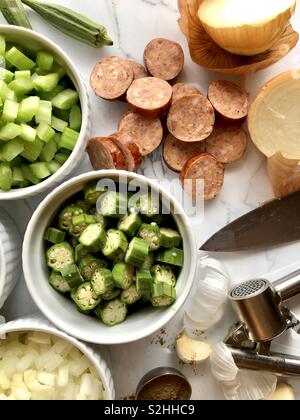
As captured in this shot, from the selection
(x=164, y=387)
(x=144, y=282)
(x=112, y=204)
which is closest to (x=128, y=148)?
(x=112, y=204)

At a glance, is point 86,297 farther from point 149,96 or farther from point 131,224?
point 149,96

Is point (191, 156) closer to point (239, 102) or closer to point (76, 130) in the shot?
point (239, 102)

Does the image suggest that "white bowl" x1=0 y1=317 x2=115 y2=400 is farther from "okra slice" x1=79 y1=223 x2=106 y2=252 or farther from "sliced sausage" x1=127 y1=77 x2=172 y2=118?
"sliced sausage" x1=127 y1=77 x2=172 y2=118

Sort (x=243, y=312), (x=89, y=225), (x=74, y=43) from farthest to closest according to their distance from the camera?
(x=74, y=43), (x=243, y=312), (x=89, y=225)

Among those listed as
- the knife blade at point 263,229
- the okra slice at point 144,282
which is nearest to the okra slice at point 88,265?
the okra slice at point 144,282

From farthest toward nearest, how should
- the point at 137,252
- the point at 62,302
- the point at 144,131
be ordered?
the point at 144,131, the point at 62,302, the point at 137,252

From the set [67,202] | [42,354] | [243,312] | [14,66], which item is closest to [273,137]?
[243,312]

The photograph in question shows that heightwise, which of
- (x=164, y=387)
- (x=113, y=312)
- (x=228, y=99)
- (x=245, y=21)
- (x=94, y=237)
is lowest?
(x=164, y=387)
